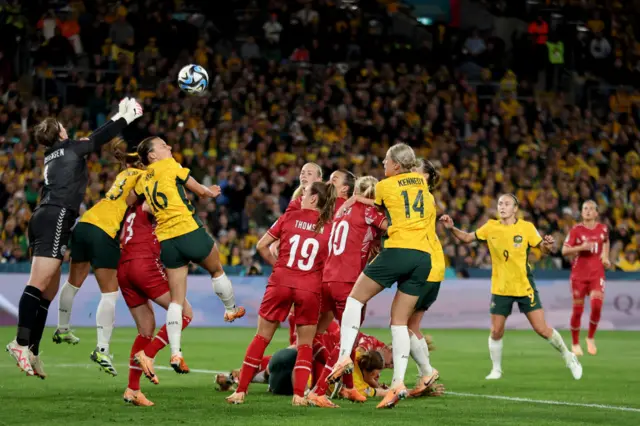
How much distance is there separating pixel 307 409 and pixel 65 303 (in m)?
3.66

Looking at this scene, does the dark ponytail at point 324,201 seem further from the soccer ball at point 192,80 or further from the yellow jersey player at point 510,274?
the yellow jersey player at point 510,274

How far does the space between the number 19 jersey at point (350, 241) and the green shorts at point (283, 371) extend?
869mm

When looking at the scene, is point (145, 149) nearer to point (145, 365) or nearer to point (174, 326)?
point (174, 326)

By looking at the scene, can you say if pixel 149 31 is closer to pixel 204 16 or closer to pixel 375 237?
pixel 204 16

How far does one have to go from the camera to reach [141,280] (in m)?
10.1

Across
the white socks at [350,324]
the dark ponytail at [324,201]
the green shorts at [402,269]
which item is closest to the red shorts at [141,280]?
the dark ponytail at [324,201]

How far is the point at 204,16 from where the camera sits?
94.8 feet

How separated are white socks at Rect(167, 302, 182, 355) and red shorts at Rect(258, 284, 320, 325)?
2.68 ft

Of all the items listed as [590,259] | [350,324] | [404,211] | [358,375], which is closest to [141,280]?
[350,324]

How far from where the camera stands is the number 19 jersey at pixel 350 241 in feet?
33.6

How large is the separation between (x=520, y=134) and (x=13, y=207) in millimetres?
13400

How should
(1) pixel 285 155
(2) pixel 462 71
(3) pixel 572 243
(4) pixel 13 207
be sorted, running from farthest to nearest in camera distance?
(2) pixel 462 71, (1) pixel 285 155, (4) pixel 13 207, (3) pixel 572 243

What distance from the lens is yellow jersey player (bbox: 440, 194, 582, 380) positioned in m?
13.1

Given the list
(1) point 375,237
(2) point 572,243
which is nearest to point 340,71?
(2) point 572,243
